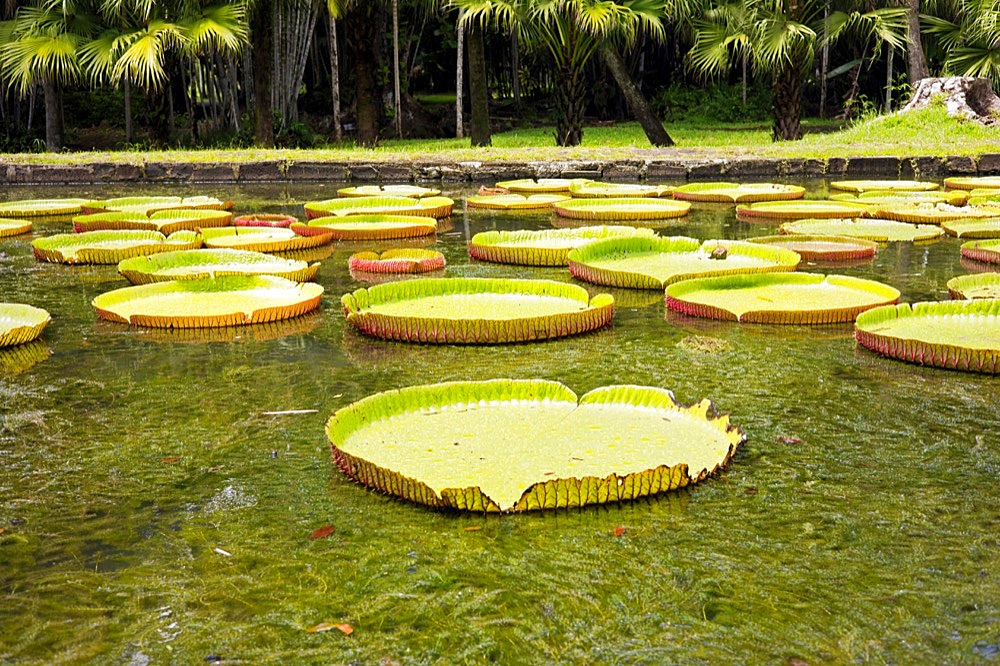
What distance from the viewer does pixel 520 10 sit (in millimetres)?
11562

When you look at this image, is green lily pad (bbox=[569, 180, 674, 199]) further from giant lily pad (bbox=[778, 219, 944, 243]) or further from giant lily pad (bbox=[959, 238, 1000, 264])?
giant lily pad (bbox=[959, 238, 1000, 264])

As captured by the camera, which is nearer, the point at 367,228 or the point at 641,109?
the point at 367,228

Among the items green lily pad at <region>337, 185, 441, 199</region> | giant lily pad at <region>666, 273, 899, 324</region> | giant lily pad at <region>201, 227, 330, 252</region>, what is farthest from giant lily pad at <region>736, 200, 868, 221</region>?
giant lily pad at <region>201, 227, 330, 252</region>

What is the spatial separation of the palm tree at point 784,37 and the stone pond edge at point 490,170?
2677 mm

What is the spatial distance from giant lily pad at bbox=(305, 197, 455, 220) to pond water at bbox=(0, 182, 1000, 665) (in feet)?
11.5

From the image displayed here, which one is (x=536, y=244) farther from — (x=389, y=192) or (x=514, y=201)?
(x=389, y=192)

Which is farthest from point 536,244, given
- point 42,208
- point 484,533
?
point 42,208

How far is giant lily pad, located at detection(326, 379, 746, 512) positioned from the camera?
2342 mm

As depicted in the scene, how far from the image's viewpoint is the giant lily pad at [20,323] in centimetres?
387

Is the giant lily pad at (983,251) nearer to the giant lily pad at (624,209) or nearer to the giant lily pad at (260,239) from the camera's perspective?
the giant lily pad at (624,209)

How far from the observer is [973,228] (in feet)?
19.8

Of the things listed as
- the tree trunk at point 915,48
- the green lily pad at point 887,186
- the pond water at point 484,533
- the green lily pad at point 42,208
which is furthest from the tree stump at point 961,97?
→ the pond water at point 484,533

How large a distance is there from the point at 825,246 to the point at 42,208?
5.31 metres

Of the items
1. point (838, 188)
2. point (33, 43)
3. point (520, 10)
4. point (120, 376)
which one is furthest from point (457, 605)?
point (33, 43)
